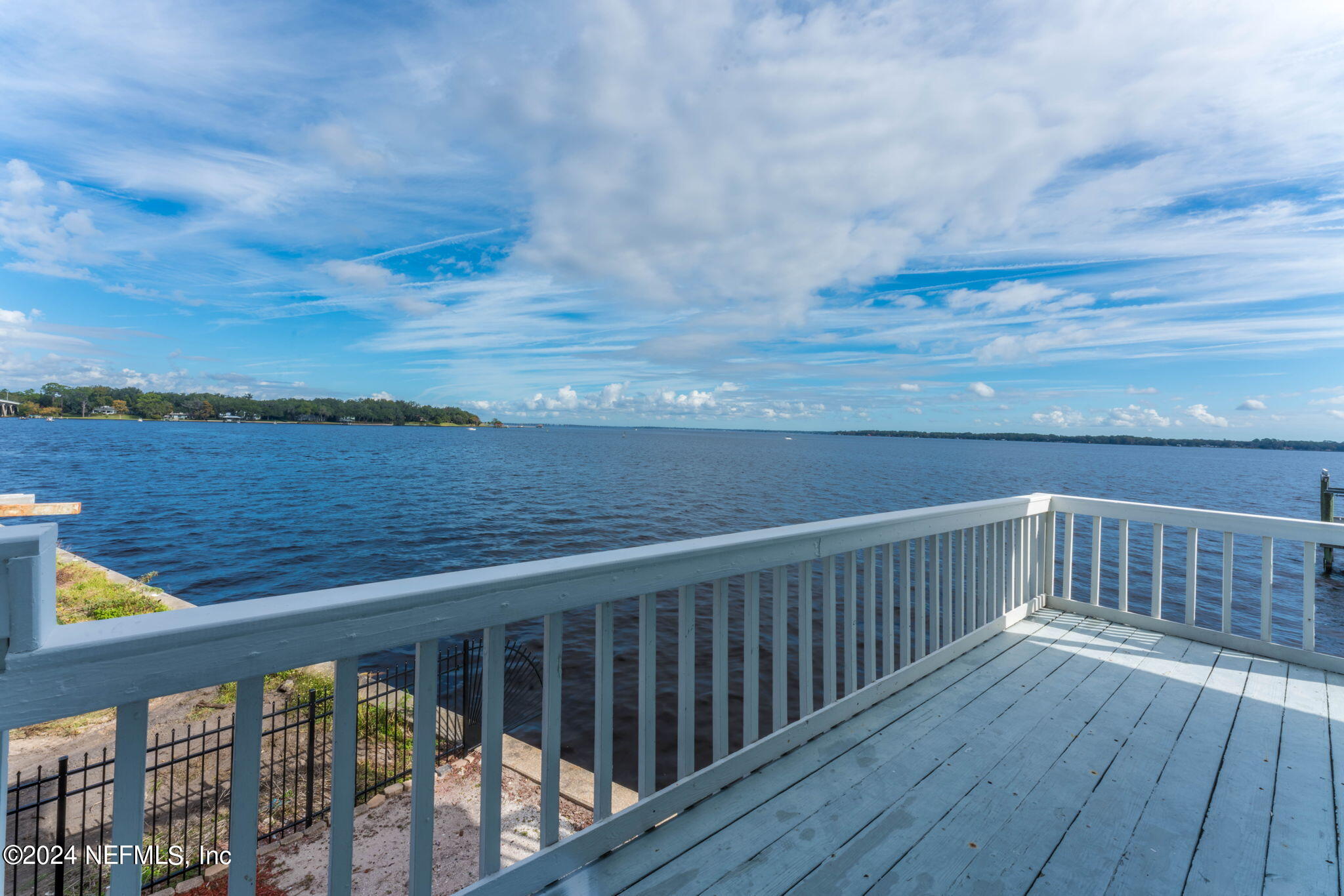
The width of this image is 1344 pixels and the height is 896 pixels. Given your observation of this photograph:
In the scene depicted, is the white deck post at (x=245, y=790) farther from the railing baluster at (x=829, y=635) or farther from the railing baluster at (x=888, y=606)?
the railing baluster at (x=888, y=606)

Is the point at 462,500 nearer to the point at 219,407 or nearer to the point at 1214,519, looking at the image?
the point at 1214,519

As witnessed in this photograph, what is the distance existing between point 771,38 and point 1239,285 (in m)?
26.8

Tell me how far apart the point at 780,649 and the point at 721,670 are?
0.34 metres

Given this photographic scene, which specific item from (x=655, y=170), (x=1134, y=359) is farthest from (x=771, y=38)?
(x=1134, y=359)

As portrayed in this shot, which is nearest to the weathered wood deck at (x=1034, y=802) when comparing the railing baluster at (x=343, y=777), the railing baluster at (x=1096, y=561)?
the railing baluster at (x=343, y=777)

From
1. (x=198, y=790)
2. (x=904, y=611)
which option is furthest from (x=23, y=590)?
(x=198, y=790)

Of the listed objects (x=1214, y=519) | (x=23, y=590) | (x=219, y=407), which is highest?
(x=219, y=407)

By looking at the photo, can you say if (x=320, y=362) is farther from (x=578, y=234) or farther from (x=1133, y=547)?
(x=1133, y=547)

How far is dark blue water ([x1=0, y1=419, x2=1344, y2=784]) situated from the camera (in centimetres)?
1370

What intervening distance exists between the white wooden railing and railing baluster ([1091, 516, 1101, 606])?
42.8 inches

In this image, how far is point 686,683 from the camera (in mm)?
1921

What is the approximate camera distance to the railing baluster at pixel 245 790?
962 millimetres

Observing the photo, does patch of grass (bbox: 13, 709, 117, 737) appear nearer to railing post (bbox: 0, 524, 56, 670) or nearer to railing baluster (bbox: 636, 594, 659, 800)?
railing baluster (bbox: 636, 594, 659, 800)


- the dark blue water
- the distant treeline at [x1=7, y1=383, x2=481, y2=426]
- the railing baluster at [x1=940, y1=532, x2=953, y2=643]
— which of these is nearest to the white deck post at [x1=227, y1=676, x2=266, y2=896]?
the railing baluster at [x1=940, y1=532, x2=953, y2=643]
